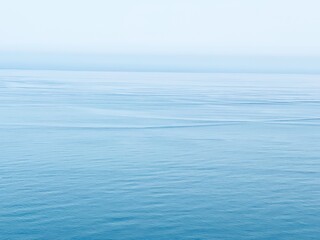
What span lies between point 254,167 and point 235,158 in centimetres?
310

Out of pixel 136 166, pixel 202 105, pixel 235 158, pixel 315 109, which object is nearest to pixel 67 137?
pixel 136 166

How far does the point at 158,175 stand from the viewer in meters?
36.8

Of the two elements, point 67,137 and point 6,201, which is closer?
point 6,201

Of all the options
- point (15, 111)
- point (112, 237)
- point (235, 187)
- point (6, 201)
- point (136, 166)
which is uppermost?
point (15, 111)

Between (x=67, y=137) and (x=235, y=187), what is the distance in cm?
2128

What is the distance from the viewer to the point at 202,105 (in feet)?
257

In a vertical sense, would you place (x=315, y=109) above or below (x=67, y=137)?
above

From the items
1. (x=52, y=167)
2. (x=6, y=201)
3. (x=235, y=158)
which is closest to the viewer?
(x=6, y=201)

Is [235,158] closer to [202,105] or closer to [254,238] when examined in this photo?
[254,238]

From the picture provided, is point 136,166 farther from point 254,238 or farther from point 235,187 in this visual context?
point 254,238

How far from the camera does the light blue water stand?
1079 inches

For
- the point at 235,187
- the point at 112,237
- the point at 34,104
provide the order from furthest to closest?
the point at 34,104, the point at 235,187, the point at 112,237

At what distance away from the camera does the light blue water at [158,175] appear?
27.4 meters

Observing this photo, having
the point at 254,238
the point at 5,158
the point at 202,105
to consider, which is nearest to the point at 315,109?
the point at 202,105
